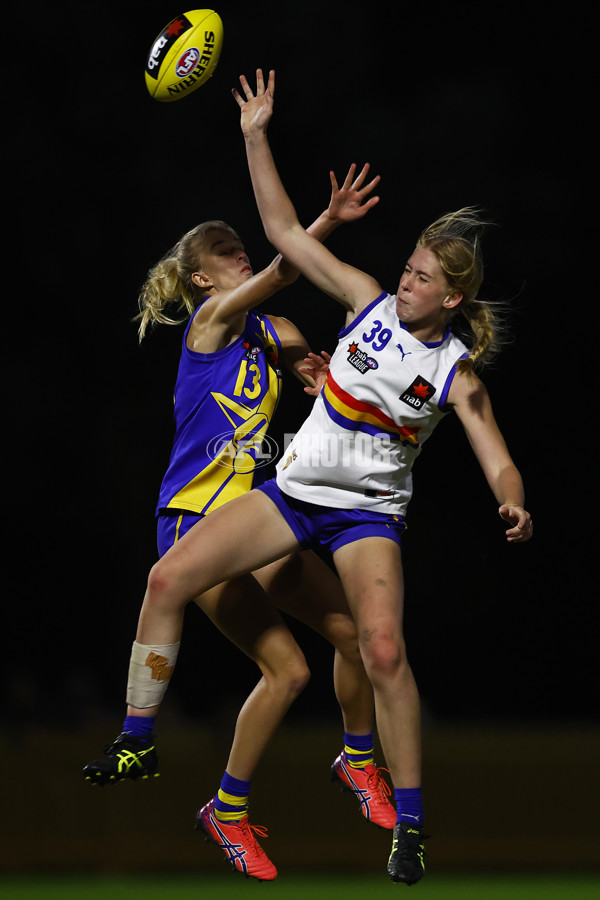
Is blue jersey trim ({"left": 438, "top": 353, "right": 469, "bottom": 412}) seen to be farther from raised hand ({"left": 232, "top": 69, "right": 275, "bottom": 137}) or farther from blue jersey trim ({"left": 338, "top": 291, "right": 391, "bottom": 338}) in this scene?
raised hand ({"left": 232, "top": 69, "right": 275, "bottom": 137})

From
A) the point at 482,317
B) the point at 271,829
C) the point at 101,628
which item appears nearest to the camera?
the point at 482,317

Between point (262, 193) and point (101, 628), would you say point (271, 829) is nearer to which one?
point (101, 628)

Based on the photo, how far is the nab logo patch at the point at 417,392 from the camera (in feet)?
9.74

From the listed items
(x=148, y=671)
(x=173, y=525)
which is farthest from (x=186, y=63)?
(x=148, y=671)

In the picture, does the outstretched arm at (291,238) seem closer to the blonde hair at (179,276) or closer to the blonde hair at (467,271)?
the blonde hair at (467,271)

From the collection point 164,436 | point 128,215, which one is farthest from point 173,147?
point 164,436

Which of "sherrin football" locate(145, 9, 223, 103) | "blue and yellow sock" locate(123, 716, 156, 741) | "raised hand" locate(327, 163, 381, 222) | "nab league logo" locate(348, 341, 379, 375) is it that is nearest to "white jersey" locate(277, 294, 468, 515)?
"nab league logo" locate(348, 341, 379, 375)

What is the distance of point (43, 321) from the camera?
7.81 meters

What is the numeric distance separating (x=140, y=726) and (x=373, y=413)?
1045 millimetres

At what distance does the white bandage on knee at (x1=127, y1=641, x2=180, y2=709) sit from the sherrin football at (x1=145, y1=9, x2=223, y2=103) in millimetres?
1670

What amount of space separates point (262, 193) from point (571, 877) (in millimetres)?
5768

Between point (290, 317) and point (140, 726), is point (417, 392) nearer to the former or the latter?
point (140, 726)

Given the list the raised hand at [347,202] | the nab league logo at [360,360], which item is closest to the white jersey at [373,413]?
the nab league logo at [360,360]

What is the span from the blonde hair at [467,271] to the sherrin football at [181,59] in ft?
3.10
